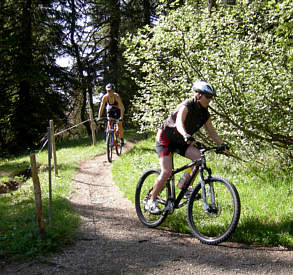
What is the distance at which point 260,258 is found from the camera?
416 cm

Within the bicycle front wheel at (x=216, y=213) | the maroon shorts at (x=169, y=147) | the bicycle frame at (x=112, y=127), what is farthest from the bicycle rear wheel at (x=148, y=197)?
the bicycle frame at (x=112, y=127)

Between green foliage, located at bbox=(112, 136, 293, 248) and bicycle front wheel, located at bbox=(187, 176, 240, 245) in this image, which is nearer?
bicycle front wheel, located at bbox=(187, 176, 240, 245)

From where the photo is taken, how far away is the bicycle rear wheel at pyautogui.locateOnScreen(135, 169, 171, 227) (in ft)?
17.4

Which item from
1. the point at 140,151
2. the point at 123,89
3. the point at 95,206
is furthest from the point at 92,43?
the point at 95,206

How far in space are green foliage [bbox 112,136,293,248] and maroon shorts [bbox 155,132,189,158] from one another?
3.81 feet

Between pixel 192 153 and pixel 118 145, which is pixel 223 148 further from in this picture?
pixel 118 145

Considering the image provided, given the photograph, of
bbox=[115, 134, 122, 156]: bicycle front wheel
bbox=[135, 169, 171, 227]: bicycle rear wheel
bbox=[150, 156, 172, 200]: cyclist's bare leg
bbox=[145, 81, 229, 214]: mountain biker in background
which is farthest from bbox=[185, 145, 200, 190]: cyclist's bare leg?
bbox=[115, 134, 122, 156]: bicycle front wheel

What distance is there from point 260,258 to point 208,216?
924mm

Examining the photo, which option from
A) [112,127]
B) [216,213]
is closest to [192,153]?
[216,213]

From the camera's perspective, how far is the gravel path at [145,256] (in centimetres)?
389

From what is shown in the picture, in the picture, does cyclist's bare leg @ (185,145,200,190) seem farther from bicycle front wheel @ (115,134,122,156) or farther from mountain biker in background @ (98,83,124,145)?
bicycle front wheel @ (115,134,122,156)

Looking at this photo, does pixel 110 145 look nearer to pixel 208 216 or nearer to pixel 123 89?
pixel 208 216

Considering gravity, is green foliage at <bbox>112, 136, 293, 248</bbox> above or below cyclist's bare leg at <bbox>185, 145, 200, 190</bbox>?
below

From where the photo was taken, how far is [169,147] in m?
5.05
